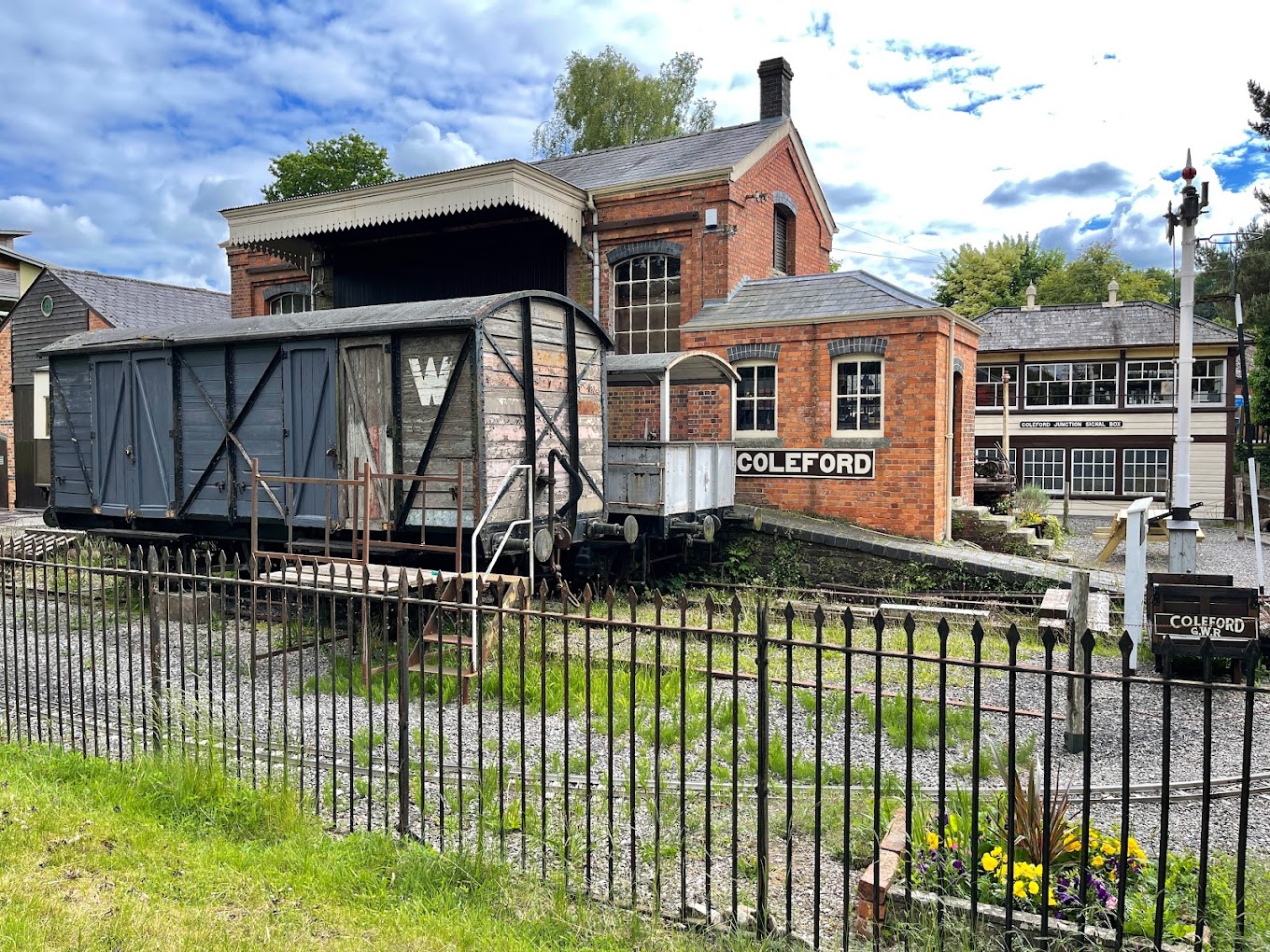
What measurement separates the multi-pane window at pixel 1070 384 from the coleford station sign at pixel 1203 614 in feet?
66.8

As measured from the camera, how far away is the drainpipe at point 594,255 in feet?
59.6

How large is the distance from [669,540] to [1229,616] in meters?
8.33

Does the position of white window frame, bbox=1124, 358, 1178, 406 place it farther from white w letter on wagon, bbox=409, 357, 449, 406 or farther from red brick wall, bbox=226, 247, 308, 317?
red brick wall, bbox=226, 247, 308, 317

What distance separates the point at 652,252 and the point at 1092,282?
36.3 m

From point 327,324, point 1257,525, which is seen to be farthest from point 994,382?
point 327,324

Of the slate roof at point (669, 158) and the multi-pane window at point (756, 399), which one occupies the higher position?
the slate roof at point (669, 158)

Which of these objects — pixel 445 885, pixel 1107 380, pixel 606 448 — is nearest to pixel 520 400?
pixel 606 448

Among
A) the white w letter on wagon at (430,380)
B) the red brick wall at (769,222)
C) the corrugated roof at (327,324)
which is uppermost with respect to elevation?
the red brick wall at (769,222)

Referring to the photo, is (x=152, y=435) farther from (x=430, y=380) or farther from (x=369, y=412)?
(x=430, y=380)

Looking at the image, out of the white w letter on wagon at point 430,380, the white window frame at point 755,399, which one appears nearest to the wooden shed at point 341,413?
the white w letter on wagon at point 430,380

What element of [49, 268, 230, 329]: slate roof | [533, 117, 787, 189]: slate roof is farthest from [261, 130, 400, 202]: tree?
[533, 117, 787, 189]: slate roof

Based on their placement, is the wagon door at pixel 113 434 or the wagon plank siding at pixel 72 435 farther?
the wagon plank siding at pixel 72 435

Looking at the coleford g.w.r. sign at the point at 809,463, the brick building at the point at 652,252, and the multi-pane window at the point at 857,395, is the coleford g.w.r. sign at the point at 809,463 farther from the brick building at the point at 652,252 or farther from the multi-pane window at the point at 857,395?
the multi-pane window at the point at 857,395

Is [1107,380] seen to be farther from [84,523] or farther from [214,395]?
[84,523]
